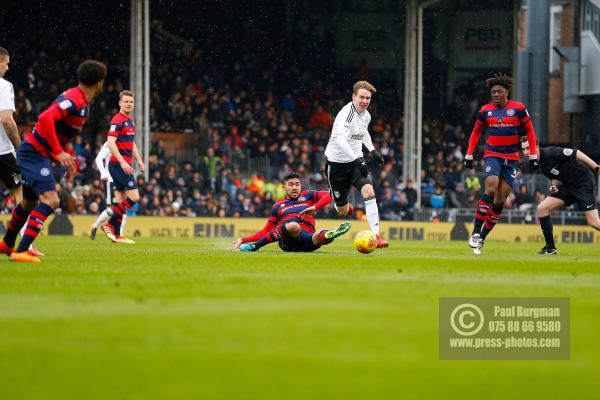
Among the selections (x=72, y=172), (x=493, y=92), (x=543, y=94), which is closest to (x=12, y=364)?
(x=72, y=172)

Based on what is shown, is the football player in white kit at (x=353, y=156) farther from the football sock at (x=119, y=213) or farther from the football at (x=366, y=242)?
the football sock at (x=119, y=213)

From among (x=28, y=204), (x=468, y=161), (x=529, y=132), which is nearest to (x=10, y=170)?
(x=28, y=204)

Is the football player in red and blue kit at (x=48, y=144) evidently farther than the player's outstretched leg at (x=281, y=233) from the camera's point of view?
No

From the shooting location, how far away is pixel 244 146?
34000 millimetres

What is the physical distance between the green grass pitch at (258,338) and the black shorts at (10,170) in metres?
3.59

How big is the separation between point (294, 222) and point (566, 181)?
497 centimetres

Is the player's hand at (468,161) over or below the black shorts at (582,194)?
over

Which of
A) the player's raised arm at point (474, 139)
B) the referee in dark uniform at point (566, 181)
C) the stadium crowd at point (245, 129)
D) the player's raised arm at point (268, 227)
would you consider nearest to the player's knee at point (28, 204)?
the player's raised arm at point (268, 227)

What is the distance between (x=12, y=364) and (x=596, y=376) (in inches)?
105

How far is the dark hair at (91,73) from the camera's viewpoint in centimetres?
1046

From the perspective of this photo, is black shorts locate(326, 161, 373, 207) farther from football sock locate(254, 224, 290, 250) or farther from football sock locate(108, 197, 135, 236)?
football sock locate(108, 197, 135, 236)

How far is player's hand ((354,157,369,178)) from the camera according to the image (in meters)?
14.4

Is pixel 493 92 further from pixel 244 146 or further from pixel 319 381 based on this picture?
pixel 244 146

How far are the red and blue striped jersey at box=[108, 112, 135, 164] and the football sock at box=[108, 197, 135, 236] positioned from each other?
0.69m
